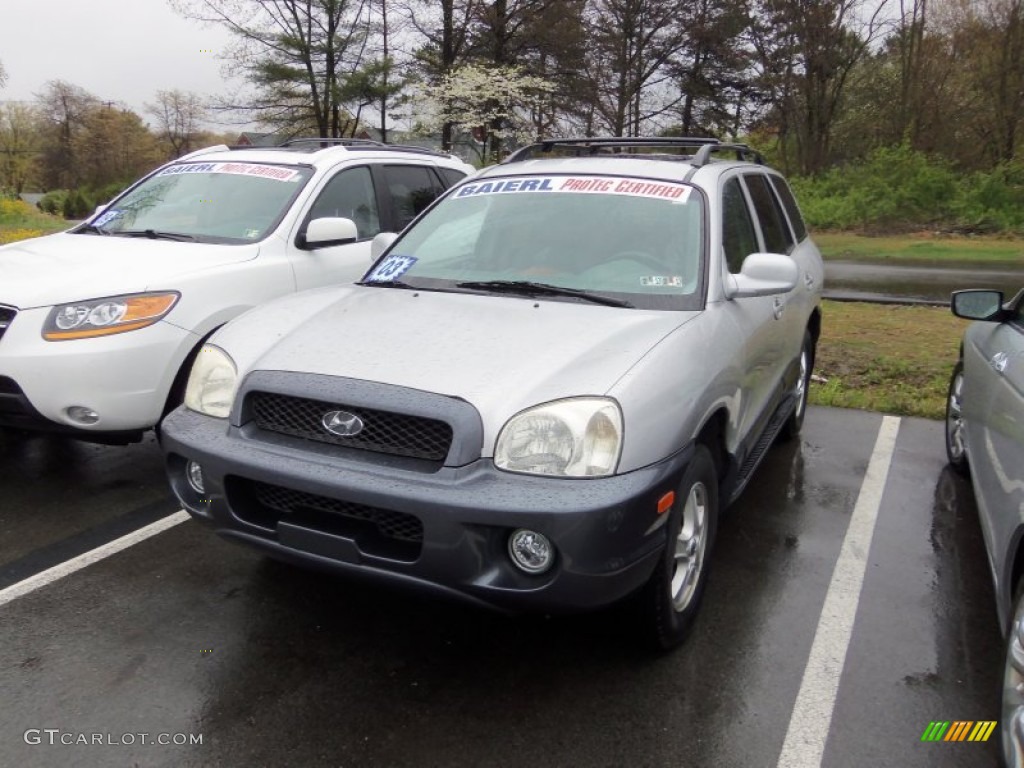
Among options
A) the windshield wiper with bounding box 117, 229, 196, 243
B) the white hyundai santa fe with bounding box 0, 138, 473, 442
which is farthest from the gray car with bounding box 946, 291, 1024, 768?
the windshield wiper with bounding box 117, 229, 196, 243

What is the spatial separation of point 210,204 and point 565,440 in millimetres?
3856

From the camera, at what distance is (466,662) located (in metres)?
2.99

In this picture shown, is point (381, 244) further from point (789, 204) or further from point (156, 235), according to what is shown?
point (789, 204)

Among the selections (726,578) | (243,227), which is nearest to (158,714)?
(726,578)

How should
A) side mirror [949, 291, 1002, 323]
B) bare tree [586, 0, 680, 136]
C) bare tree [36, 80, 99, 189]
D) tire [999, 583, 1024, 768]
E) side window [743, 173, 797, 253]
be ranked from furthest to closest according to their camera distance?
bare tree [36, 80, 99, 189], bare tree [586, 0, 680, 136], side window [743, 173, 797, 253], side mirror [949, 291, 1002, 323], tire [999, 583, 1024, 768]

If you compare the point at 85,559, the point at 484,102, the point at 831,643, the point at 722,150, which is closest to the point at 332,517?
the point at 85,559

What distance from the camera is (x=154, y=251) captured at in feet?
15.6

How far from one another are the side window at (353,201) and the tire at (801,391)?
123 inches

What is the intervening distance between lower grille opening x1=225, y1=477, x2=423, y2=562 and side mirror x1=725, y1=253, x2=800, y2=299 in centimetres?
172

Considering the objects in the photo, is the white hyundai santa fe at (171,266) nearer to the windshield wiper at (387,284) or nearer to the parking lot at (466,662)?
the parking lot at (466,662)

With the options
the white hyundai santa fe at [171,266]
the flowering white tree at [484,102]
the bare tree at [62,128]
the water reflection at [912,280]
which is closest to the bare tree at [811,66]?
the flowering white tree at [484,102]

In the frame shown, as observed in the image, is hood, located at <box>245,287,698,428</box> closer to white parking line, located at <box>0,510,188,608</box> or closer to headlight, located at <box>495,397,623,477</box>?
headlight, located at <box>495,397,623,477</box>

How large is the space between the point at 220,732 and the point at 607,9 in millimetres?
34483
